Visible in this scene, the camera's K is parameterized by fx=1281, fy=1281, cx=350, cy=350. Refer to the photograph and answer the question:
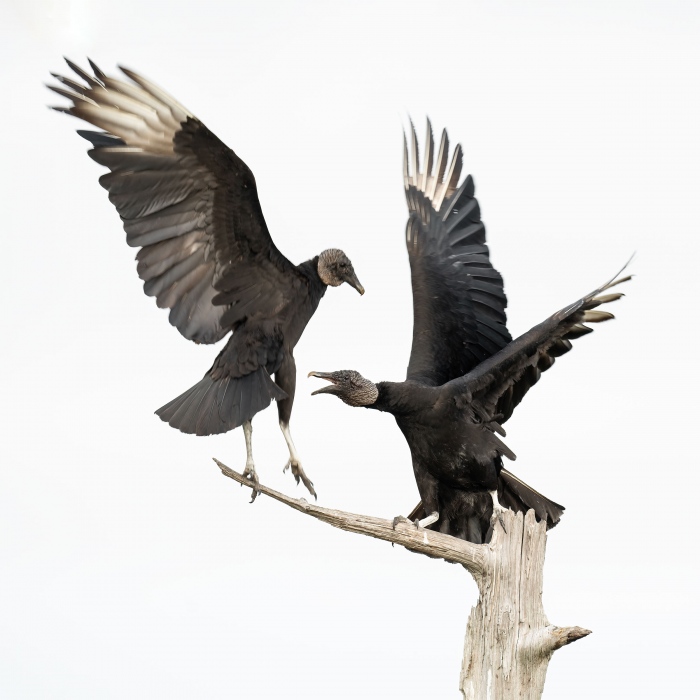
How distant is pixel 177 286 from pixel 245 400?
74 cm

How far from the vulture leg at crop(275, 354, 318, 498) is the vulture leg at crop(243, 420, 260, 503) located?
242 mm

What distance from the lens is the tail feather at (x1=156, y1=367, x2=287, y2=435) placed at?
5703mm

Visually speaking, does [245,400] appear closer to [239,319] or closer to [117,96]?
[239,319]

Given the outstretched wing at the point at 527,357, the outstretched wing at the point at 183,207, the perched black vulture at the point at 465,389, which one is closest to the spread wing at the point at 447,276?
the perched black vulture at the point at 465,389

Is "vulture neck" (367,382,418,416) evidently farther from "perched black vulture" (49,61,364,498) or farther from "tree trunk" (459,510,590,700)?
"tree trunk" (459,510,590,700)

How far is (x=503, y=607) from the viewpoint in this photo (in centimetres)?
620

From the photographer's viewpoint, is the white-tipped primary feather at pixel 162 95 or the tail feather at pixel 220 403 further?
the white-tipped primary feather at pixel 162 95

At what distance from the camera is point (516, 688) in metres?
6.12

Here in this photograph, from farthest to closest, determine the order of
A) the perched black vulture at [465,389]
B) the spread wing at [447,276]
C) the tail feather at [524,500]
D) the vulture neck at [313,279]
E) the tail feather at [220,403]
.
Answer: the spread wing at [447,276] < the tail feather at [524,500] < the vulture neck at [313,279] < the perched black vulture at [465,389] < the tail feather at [220,403]

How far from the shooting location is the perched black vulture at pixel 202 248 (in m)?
5.87

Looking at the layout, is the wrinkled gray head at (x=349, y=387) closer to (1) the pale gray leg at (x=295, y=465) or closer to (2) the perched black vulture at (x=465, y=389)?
(2) the perched black vulture at (x=465, y=389)

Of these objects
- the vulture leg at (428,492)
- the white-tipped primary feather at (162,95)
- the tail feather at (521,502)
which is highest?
the white-tipped primary feather at (162,95)

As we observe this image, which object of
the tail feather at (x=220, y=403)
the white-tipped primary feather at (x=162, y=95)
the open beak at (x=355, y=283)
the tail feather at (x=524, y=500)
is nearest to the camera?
the tail feather at (x=220, y=403)

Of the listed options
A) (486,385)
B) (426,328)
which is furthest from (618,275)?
(426,328)
